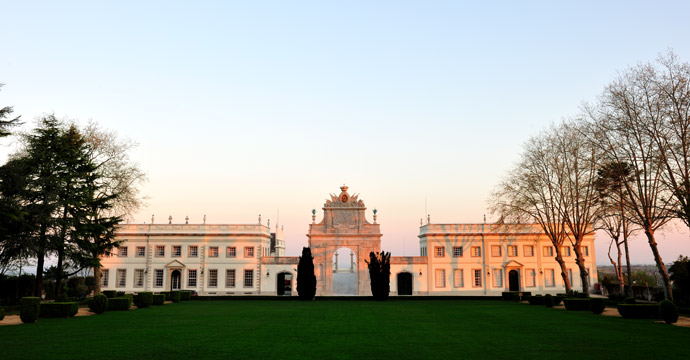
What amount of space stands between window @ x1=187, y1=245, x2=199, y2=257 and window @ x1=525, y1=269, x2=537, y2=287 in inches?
1495

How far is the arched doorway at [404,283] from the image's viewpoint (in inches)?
2219

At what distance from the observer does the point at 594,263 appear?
184 feet

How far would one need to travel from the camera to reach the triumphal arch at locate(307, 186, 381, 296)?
181ft

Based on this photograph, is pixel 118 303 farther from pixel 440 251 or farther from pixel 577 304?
pixel 440 251

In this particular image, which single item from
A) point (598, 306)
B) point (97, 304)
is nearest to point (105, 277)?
point (97, 304)

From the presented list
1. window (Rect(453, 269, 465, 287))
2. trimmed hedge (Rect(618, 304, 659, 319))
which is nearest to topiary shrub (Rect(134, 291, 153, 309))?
trimmed hedge (Rect(618, 304, 659, 319))

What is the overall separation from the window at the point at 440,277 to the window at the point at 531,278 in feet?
Answer: 30.5

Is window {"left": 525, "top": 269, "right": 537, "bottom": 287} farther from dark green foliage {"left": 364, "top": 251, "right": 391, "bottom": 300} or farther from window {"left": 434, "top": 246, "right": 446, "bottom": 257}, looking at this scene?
dark green foliage {"left": 364, "top": 251, "right": 391, "bottom": 300}

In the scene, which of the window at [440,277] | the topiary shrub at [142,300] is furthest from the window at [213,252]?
the window at [440,277]

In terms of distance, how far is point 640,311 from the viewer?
26.0 metres

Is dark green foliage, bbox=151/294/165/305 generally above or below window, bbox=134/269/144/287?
below

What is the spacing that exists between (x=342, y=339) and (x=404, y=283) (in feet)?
133

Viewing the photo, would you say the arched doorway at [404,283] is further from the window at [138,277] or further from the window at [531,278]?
the window at [138,277]

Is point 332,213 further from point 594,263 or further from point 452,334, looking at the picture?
point 452,334
